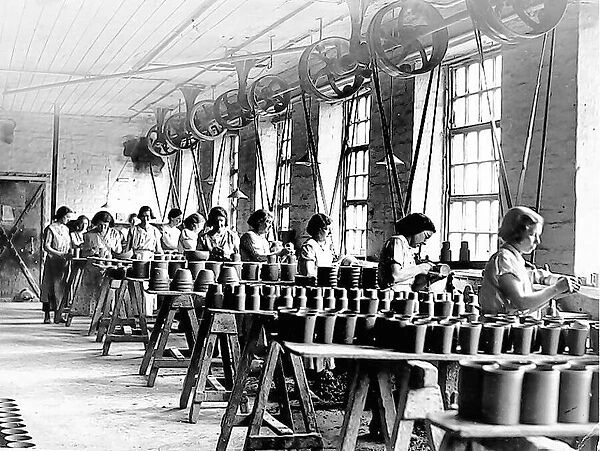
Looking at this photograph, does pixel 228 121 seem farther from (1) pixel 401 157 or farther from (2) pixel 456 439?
(2) pixel 456 439

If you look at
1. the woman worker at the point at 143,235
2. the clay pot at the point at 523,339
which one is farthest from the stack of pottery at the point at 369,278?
the woman worker at the point at 143,235

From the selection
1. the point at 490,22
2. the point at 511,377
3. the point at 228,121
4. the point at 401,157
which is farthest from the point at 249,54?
the point at 511,377

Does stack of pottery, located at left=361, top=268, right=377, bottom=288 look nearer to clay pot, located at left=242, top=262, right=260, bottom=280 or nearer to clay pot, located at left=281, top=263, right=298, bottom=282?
clay pot, located at left=281, top=263, right=298, bottom=282

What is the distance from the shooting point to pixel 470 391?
2176mm

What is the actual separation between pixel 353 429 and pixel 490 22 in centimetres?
207

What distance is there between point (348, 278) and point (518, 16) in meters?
2.31

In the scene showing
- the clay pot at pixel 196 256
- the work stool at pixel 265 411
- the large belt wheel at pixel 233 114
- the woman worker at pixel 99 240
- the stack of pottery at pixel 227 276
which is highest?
the large belt wheel at pixel 233 114

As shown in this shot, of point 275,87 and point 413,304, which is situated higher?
point 275,87

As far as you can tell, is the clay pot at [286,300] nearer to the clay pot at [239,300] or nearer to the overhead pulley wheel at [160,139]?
the clay pot at [239,300]

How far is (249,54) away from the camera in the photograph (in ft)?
26.9

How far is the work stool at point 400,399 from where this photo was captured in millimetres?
2645

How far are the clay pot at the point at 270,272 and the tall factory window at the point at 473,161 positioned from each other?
167cm

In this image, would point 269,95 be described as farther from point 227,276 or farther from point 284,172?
point 284,172

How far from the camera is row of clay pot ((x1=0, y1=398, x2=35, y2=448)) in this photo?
436 cm
